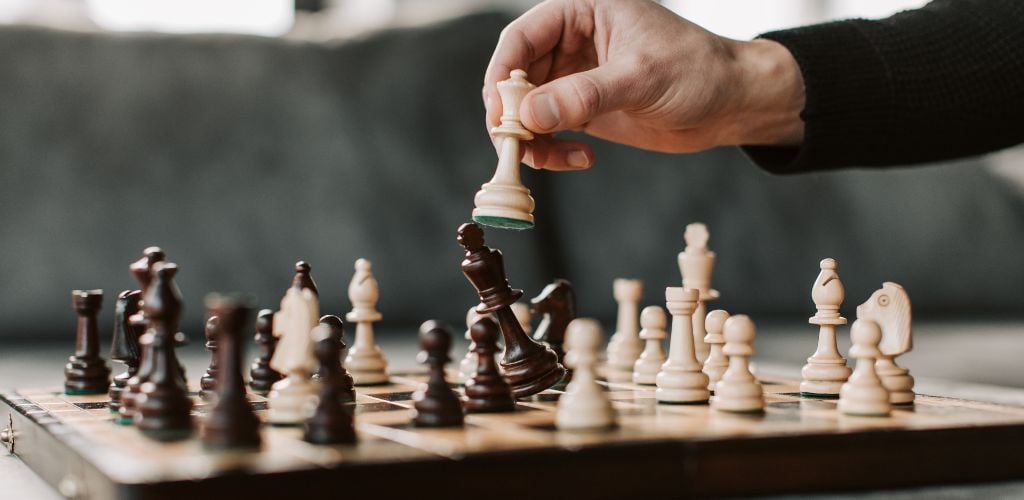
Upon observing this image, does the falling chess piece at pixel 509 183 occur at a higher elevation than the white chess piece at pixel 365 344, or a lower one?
higher

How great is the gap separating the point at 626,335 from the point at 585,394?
2.77 ft

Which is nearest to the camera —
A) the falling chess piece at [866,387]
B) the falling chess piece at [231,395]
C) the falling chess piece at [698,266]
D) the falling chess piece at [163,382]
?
the falling chess piece at [231,395]

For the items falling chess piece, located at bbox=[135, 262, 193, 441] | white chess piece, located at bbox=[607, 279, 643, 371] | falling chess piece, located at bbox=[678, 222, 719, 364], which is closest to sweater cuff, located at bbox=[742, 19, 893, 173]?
falling chess piece, located at bbox=[678, 222, 719, 364]

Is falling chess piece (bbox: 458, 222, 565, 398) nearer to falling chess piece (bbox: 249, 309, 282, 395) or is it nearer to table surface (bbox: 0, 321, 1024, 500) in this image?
falling chess piece (bbox: 249, 309, 282, 395)

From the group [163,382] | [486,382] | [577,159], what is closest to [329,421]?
[163,382]

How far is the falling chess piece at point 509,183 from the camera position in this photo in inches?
58.7

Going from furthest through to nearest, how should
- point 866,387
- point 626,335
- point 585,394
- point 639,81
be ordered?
point 626,335 → point 639,81 → point 866,387 → point 585,394

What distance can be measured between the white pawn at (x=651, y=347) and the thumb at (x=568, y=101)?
1.00ft

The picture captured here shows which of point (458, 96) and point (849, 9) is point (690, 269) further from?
point (849, 9)

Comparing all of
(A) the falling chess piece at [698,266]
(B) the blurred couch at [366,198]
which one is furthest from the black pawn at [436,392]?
(B) the blurred couch at [366,198]

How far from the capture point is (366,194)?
10.4ft

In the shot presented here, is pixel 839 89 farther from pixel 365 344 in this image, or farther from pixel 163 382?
pixel 163 382

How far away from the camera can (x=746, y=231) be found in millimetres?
3543

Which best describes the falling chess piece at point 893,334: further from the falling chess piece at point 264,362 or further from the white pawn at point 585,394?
the falling chess piece at point 264,362
